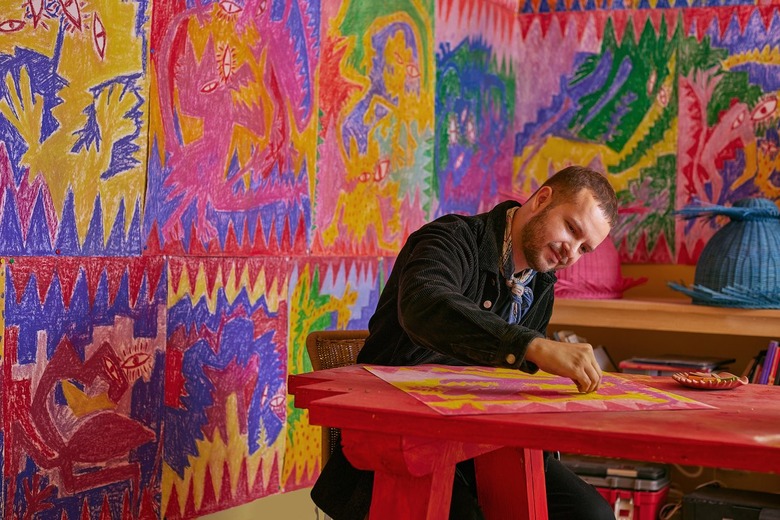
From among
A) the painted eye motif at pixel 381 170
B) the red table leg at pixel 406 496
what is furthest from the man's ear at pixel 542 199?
the painted eye motif at pixel 381 170

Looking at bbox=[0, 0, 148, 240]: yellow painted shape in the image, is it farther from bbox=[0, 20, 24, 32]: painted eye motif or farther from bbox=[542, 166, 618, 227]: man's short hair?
bbox=[542, 166, 618, 227]: man's short hair

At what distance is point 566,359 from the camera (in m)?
2.01

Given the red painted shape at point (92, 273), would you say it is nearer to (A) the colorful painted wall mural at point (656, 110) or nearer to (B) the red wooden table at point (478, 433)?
(B) the red wooden table at point (478, 433)

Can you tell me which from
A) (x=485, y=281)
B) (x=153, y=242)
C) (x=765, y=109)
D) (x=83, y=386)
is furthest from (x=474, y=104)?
(x=83, y=386)

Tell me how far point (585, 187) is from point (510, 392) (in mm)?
738

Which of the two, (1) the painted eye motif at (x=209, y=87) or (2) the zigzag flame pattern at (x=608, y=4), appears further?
(2) the zigzag flame pattern at (x=608, y=4)

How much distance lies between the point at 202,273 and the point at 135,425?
18.8 inches

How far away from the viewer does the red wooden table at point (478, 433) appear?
1679mm

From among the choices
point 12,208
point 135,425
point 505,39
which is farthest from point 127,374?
point 505,39

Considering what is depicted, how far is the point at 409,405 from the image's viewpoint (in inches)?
74.5

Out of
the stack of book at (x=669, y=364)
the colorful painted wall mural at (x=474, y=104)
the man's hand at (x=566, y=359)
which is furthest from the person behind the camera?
the colorful painted wall mural at (x=474, y=104)

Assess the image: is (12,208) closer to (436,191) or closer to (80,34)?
(80,34)

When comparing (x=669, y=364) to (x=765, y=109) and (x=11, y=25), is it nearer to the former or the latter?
(x=765, y=109)

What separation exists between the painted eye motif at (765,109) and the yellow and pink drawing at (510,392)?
233 centimetres
